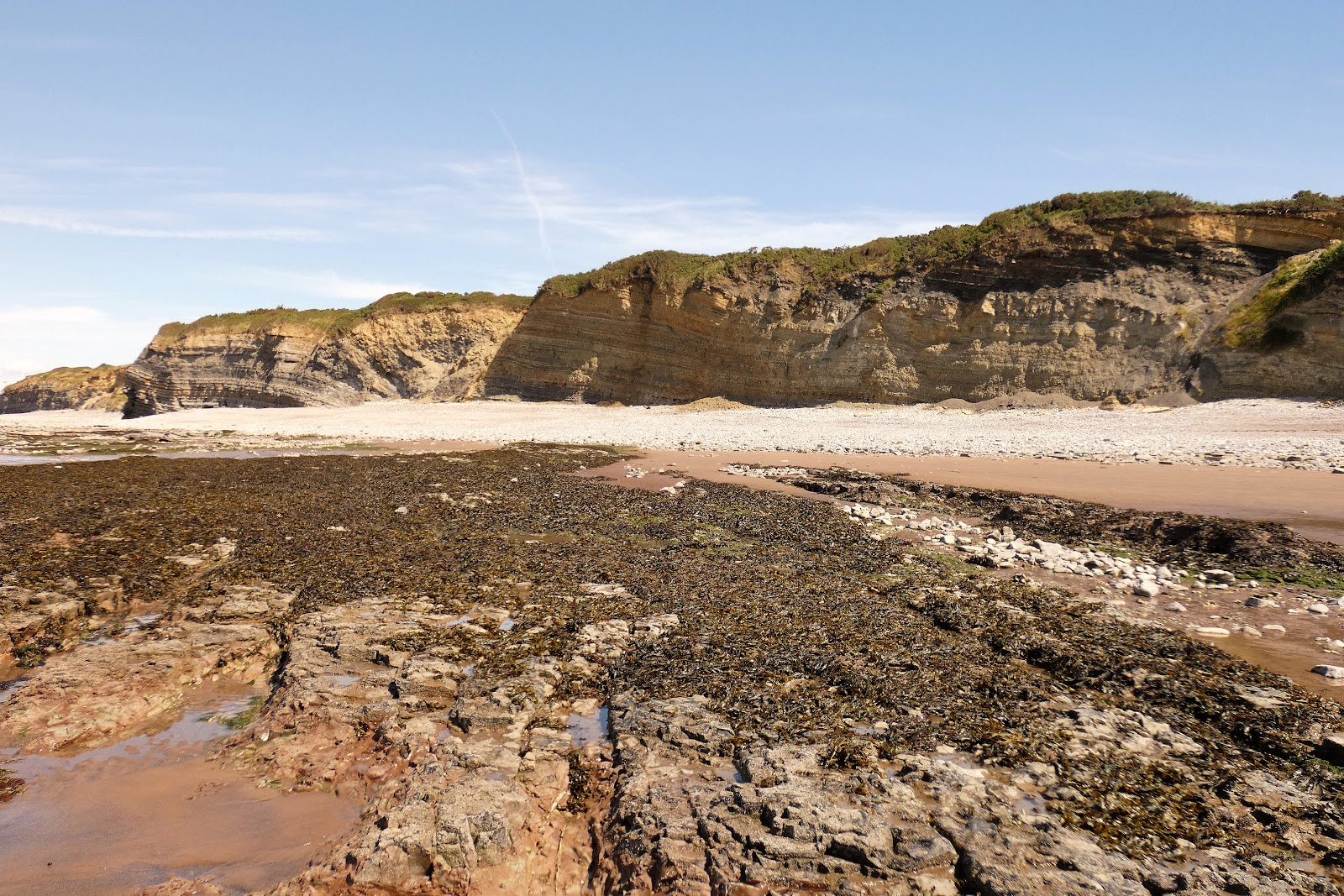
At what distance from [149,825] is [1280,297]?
33.8 metres

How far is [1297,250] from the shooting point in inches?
1131

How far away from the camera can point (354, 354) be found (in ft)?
160

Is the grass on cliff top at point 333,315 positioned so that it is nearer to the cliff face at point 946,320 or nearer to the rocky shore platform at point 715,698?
the cliff face at point 946,320

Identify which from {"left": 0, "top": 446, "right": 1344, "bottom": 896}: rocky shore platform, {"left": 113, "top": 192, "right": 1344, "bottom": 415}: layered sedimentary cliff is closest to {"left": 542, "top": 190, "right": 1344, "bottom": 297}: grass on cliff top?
{"left": 113, "top": 192, "right": 1344, "bottom": 415}: layered sedimentary cliff

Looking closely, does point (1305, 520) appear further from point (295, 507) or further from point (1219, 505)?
point (295, 507)

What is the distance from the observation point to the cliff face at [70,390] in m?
69.9

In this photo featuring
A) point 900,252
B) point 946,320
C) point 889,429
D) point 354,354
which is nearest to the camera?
point 889,429

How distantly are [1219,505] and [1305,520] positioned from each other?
121 centimetres

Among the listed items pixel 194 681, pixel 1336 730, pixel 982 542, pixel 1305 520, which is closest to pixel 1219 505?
pixel 1305 520

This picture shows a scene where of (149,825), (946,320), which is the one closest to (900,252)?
(946,320)

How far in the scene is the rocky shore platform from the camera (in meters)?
3.29

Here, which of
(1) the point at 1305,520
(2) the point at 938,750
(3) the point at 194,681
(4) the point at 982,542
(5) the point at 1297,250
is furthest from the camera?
(5) the point at 1297,250

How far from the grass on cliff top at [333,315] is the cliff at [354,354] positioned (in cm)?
8

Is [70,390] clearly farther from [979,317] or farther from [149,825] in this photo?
[149,825]
